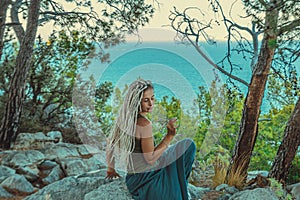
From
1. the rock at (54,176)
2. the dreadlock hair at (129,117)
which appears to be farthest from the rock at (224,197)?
the rock at (54,176)

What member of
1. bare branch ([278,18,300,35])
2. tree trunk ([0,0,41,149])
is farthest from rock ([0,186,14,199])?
bare branch ([278,18,300,35])

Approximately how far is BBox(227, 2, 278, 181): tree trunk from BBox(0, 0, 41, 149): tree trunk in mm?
2059

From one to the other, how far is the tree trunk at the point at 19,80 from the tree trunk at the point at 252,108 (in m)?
2.06

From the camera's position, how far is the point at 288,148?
285 cm

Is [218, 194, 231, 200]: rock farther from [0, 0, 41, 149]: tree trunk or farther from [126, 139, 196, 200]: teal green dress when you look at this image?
[0, 0, 41, 149]: tree trunk

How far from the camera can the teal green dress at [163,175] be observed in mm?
1883

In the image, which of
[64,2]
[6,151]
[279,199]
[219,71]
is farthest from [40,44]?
[279,199]

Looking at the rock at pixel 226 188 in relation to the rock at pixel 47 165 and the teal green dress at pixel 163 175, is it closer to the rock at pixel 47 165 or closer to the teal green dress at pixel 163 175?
the teal green dress at pixel 163 175

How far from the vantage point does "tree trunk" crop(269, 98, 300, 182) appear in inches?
110

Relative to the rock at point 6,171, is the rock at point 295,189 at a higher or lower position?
higher

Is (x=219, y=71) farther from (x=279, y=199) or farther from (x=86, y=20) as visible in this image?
(x=86, y=20)

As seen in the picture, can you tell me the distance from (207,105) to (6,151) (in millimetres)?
1966

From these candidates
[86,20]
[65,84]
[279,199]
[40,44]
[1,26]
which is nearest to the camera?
[279,199]

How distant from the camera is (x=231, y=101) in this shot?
3.62m
